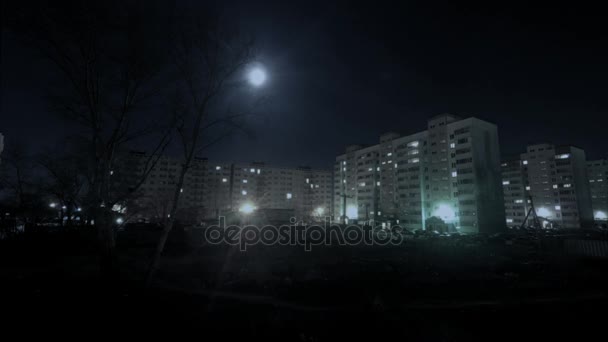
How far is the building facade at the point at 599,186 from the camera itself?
113312mm

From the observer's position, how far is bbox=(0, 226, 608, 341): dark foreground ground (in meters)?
8.34

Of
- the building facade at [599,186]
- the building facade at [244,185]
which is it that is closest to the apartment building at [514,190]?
A: the building facade at [599,186]

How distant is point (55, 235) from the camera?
81.6ft

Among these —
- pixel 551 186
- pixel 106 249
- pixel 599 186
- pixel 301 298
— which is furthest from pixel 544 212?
pixel 106 249

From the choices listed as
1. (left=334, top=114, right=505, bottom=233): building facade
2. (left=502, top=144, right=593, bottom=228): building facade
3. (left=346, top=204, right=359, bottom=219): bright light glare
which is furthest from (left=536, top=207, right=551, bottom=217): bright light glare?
(left=346, top=204, right=359, bottom=219): bright light glare

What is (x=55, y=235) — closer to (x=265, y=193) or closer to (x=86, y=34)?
(x=86, y=34)

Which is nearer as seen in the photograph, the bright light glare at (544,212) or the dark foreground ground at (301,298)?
the dark foreground ground at (301,298)

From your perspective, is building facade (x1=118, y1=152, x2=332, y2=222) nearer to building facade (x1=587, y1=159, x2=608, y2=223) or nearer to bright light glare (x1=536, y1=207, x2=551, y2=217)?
bright light glare (x1=536, y1=207, x2=551, y2=217)

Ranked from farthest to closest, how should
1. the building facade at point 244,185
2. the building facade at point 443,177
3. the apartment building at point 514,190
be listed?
the building facade at point 244,185 → the apartment building at point 514,190 → the building facade at point 443,177

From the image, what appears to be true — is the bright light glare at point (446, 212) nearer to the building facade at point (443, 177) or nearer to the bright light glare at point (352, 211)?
the building facade at point (443, 177)

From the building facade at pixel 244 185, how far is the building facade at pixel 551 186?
234 feet

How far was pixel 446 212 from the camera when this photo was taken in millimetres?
71375

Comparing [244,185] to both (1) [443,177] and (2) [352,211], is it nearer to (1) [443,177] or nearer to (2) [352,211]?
(2) [352,211]

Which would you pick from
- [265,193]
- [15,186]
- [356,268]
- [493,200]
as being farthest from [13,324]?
[265,193]
